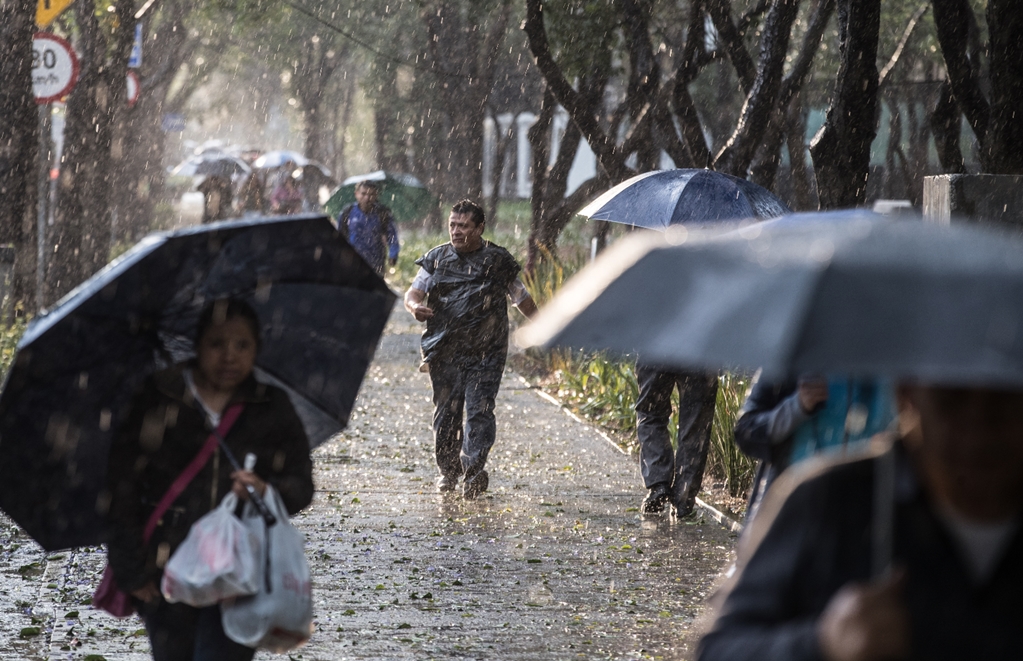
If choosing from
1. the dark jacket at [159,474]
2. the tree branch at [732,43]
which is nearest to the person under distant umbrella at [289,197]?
the tree branch at [732,43]

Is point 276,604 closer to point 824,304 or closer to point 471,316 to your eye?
point 824,304

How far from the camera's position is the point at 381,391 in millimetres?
14922

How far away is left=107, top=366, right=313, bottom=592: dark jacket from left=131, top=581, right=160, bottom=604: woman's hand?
2 cm

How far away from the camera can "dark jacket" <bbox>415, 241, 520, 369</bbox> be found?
9.69 metres

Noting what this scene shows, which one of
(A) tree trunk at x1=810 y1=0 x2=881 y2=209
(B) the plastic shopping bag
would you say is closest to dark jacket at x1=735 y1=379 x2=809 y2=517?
(B) the plastic shopping bag

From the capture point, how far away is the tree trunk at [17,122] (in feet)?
46.7

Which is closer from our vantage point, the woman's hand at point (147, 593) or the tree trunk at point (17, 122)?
the woman's hand at point (147, 593)

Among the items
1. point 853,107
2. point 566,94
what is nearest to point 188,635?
point 853,107

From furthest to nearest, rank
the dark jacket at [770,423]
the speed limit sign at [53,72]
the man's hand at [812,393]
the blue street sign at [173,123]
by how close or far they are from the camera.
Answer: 1. the blue street sign at [173,123]
2. the speed limit sign at [53,72]
3. the dark jacket at [770,423]
4. the man's hand at [812,393]

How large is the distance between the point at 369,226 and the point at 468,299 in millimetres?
7599

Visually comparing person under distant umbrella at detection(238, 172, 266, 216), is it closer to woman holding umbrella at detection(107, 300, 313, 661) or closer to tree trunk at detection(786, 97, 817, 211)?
tree trunk at detection(786, 97, 817, 211)

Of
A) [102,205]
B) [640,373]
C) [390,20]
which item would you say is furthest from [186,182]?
[640,373]

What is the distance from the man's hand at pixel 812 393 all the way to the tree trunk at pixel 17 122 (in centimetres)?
1140

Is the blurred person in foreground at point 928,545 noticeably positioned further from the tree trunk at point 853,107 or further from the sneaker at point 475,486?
the tree trunk at point 853,107
